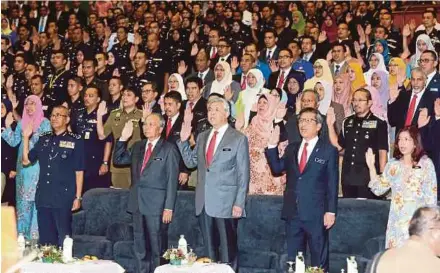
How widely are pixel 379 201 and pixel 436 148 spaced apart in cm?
81

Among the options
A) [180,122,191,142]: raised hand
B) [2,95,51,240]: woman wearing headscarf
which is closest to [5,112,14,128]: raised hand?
[2,95,51,240]: woman wearing headscarf

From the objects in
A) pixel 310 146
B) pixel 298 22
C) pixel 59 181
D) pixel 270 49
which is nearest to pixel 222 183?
pixel 310 146

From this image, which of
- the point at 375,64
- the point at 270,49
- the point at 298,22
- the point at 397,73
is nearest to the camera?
the point at 397,73

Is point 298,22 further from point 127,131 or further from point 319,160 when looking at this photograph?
point 319,160

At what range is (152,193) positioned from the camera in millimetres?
10625

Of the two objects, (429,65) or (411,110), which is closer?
(411,110)

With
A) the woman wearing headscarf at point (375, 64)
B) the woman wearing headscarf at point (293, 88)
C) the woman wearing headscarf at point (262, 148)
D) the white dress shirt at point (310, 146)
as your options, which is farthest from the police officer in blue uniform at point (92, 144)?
the woman wearing headscarf at point (375, 64)

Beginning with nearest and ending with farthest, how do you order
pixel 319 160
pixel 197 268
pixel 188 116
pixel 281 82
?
pixel 197 268, pixel 319 160, pixel 188 116, pixel 281 82

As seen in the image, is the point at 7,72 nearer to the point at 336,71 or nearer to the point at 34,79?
the point at 34,79

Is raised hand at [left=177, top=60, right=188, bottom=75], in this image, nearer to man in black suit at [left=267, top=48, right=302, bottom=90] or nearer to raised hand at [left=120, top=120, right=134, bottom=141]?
man in black suit at [left=267, top=48, right=302, bottom=90]

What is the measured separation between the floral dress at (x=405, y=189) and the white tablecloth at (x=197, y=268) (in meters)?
1.51

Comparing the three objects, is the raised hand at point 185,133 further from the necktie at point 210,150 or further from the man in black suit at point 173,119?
the necktie at point 210,150

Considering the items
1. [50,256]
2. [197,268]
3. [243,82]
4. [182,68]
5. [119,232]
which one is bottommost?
[197,268]

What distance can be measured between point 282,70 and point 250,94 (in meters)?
1.13
